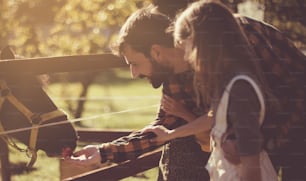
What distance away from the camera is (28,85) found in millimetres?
3324

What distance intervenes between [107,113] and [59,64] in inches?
140

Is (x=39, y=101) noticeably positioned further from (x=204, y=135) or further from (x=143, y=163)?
(x=204, y=135)

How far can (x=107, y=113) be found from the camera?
6.91m

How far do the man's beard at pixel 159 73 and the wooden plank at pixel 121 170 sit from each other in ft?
3.24

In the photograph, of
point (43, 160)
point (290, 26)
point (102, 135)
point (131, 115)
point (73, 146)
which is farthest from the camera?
point (131, 115)

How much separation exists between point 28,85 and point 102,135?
6.61 feet

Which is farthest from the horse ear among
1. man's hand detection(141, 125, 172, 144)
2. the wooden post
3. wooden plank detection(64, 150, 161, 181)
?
man's hand detection(141, 125, 172, 144)

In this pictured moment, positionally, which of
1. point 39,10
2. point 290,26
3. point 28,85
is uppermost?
point 28,85

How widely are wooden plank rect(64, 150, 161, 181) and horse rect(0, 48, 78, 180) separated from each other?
221mm

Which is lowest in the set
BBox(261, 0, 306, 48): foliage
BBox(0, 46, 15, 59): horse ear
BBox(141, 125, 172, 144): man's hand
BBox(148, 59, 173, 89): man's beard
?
BBox(261, 0, 306, 48): foliage

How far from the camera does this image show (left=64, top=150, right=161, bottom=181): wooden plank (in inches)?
136

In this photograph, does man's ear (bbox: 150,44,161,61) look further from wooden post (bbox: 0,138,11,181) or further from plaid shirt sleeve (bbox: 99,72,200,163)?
wooden post (bbox: 0,138,11,181)

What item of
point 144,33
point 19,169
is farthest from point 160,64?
point 19,169

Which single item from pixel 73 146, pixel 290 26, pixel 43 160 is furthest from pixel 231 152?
pixel 43 160
